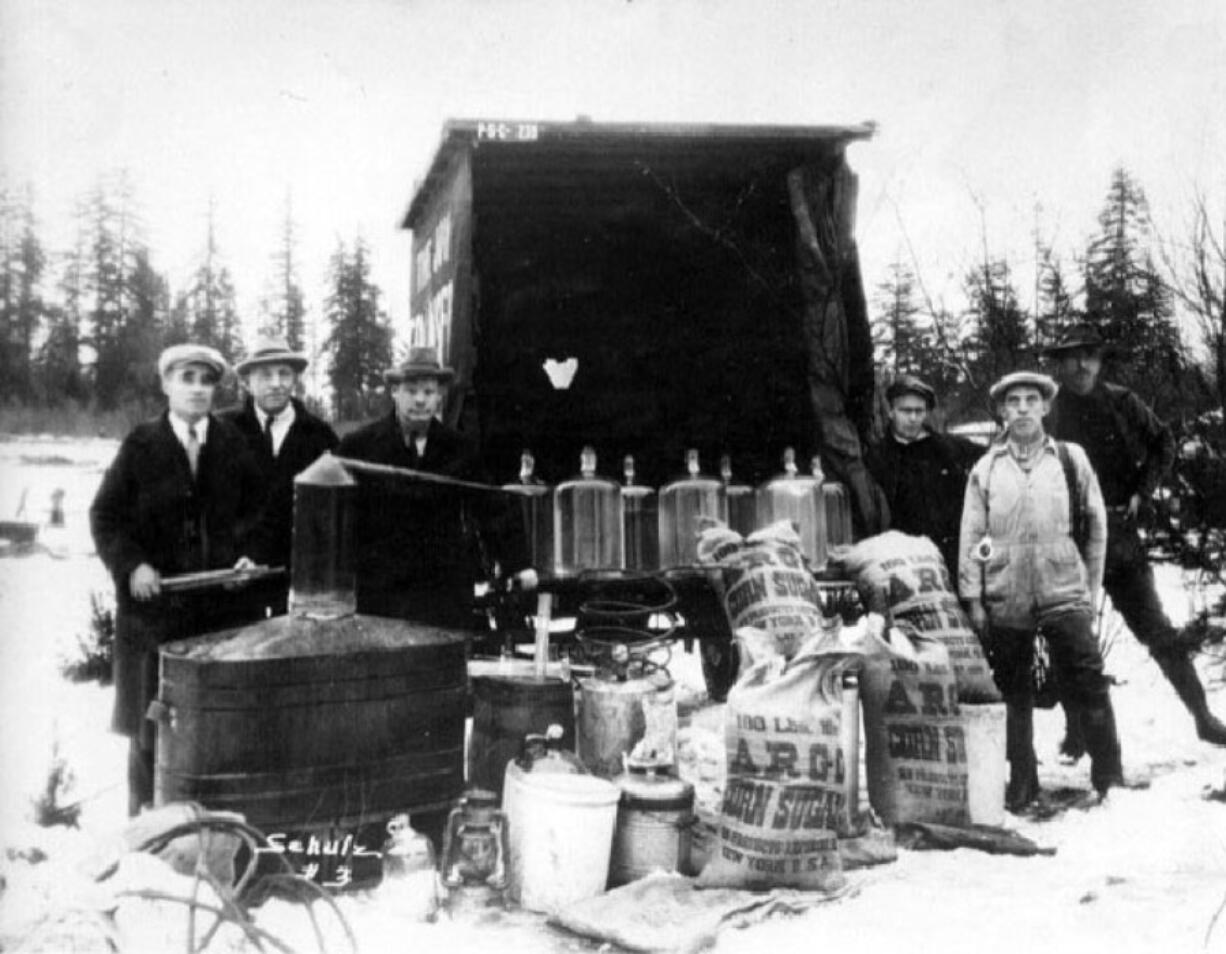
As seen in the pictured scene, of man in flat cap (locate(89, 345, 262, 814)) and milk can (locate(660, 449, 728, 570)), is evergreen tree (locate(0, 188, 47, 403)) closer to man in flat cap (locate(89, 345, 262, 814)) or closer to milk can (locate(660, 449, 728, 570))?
man in flat cap (locate(89, 345, 262, 814))

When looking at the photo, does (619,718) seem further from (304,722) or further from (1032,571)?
(1032,571)

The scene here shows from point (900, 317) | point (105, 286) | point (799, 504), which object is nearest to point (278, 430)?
point (105, 286)

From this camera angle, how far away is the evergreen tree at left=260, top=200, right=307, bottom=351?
5855mm

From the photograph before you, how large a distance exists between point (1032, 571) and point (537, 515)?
2.61 metres

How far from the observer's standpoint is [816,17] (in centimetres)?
447

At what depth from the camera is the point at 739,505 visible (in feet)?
21.2

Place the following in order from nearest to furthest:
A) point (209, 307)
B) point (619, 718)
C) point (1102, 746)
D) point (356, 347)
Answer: point (619, 718) < point (1102, 746) < point (209, 307) < point (356, 347)

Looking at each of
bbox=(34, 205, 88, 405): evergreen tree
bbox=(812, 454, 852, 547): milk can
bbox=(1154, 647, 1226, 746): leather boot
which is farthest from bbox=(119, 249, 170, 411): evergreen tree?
bbox=(1154, 647, 1226, 746): leather boot

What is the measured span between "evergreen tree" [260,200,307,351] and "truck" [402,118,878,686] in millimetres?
898

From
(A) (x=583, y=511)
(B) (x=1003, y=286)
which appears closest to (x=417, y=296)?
(A) (x=583, y=511)

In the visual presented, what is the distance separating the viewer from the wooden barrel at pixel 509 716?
13.8 feet

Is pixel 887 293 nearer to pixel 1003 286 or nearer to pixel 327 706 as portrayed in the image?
pixel 1003 286

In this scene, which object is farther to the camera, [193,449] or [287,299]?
[287,299]

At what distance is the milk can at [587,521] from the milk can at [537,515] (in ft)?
0.12
